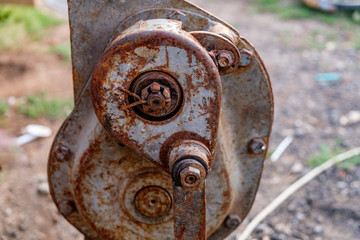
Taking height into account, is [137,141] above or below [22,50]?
above

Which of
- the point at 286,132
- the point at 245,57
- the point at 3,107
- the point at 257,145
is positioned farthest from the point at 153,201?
the point at 3,107

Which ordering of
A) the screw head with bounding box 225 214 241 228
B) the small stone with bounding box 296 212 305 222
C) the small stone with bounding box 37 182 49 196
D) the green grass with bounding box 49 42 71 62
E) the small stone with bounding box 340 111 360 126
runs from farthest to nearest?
the green grass with bounding box 49 42 71 62 → the small stone with bounding box 340 111 360 126 → the small stone with bounding box 37 182 49 196 → the small stone with bounding box 296 212 305 222 → the screw head with bounding box 225 214 241 228

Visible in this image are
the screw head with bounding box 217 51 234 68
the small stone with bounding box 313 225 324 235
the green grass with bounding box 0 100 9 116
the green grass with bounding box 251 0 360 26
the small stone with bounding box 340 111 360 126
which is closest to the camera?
the screw head with bounding box 217 51 234 68

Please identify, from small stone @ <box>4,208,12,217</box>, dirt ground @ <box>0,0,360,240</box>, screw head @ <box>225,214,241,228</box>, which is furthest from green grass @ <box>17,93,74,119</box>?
screw head @ <box>225,214,241,228</box>

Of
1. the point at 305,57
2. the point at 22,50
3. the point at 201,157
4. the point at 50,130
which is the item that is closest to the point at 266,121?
the point at 201,157

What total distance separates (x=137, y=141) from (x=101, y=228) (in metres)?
0.50

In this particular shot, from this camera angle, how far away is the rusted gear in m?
1.26

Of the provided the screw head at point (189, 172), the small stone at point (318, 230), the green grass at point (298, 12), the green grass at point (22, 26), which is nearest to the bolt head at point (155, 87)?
the screw head at point (189, 172)

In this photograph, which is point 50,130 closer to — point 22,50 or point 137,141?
point 22,50

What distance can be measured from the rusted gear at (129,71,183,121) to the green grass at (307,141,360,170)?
2236mm

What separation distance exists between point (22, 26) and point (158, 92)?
4803 mm

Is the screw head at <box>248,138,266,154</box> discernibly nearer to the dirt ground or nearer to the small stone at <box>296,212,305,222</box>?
the dirt ground

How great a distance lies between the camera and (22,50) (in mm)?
5094

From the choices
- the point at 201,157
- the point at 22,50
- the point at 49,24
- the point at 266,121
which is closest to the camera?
the point at 201,157
